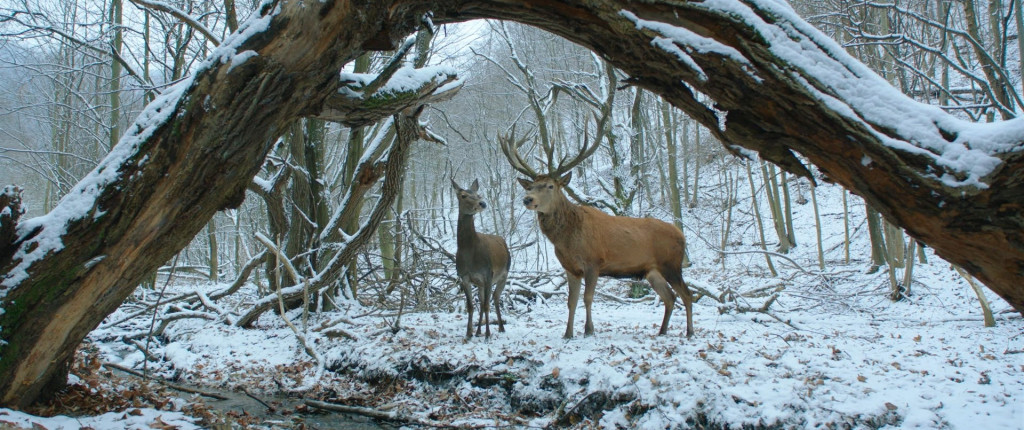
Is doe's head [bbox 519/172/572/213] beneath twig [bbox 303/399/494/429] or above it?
above

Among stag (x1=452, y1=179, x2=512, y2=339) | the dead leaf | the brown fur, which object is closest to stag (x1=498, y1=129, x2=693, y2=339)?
the brown fur

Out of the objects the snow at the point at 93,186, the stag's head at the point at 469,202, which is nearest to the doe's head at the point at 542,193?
the stag's head at the point at 469,202

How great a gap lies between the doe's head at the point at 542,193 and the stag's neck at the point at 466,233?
2.86 feet

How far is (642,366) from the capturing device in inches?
199

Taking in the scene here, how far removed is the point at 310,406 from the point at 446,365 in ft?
4.31

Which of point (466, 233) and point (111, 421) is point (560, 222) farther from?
point (111, 421)

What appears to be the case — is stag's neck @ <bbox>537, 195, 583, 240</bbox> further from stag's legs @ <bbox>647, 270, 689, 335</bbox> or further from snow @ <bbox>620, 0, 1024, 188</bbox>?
snow @ <bbox>620, 0, 1024, 188</bbox>

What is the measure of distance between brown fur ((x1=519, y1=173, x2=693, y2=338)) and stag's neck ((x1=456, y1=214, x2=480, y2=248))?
89 cm

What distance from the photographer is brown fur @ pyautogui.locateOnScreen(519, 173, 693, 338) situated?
22.3ft

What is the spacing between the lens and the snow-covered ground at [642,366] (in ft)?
13.6

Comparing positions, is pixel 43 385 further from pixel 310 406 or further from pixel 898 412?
pixel 898 412

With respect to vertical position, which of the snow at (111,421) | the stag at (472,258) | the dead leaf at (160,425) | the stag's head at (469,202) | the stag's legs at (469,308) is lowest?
the dead leaf at (160,425)

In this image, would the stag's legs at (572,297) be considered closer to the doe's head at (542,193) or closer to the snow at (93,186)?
the doe's head at (542,193)

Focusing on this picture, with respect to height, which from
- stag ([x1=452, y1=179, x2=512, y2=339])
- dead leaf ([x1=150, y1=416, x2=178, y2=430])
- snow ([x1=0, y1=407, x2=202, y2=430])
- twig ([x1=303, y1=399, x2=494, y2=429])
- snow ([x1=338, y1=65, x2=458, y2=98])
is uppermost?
snow ([x1=338, y1=65, x2=458, y2=98])
